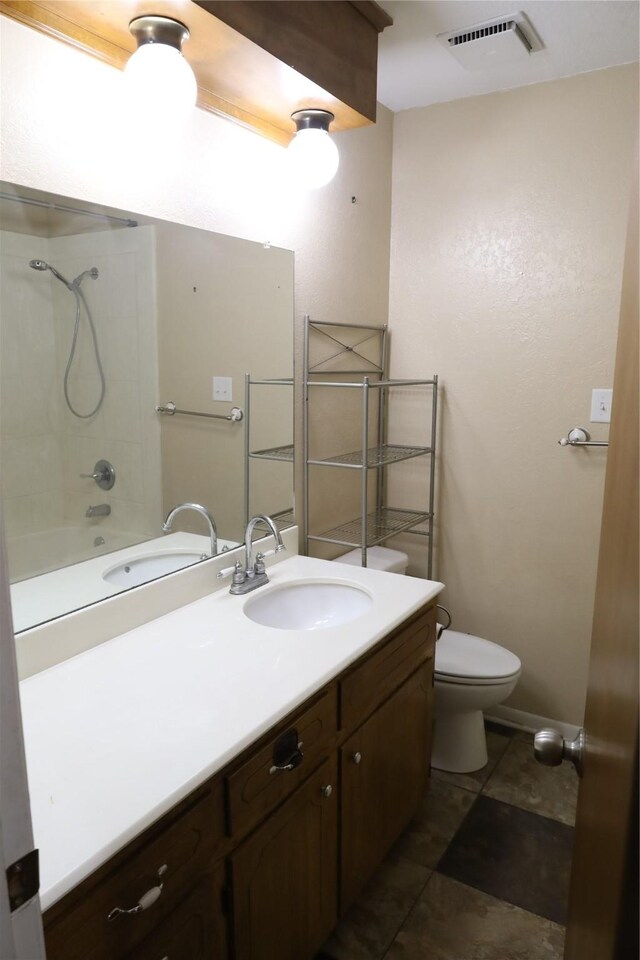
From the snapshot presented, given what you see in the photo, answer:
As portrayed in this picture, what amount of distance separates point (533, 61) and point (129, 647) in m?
2.14

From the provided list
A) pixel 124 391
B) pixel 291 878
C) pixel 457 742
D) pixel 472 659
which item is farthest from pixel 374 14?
pixel 457 742

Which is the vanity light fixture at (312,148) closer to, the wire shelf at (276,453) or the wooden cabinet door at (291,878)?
the wire shelf at (276,453)

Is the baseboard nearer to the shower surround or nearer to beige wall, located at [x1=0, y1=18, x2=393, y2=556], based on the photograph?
beige wall, located at [x1=0, y1=18, x2=393, y2=556]

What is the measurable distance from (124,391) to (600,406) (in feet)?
5.38

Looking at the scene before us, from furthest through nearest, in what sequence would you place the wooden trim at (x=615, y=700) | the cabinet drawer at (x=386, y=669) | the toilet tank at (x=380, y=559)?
the toilet tank at (x=380, y=559), the cabinet drawer at (x=386, y=669), the wooden trim at (x=615, y=700)

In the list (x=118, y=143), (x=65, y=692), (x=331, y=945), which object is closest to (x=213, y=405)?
(x=118, y=143)

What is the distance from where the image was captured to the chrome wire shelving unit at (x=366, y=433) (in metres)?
2.20

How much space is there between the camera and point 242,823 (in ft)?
3.77

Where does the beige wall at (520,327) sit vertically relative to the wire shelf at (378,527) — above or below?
above

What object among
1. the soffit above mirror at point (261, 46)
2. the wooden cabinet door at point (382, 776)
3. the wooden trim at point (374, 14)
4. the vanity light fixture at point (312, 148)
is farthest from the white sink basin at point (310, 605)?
the wooden trim at point (374, 14)

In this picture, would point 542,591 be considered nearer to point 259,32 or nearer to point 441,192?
point 441,192

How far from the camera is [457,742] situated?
2.29 metres

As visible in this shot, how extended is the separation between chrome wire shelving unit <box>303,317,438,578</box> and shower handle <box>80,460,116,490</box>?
33.0 inches

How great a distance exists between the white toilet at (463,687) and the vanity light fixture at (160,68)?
156 cm
